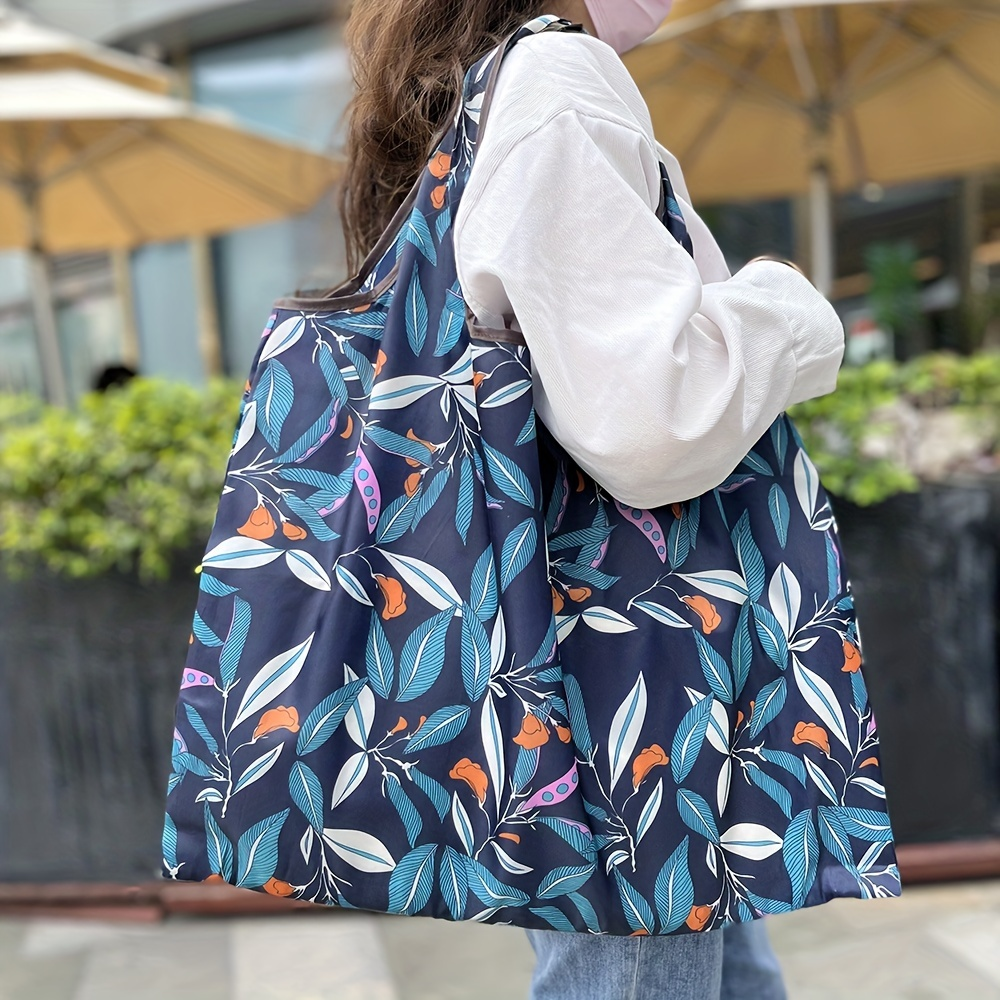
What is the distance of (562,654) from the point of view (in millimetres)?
995

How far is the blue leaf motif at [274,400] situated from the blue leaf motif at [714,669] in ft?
1.39

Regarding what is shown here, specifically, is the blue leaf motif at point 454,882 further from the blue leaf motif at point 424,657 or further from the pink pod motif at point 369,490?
the pink pod motif at point 369,490

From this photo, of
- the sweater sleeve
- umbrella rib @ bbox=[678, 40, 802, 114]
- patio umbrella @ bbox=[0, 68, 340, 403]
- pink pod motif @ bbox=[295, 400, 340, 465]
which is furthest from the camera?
patio umbrella @ bbox=[0, 68, 340, 403]

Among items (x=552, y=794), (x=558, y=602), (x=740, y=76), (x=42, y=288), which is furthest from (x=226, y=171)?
(x=552, y=794)

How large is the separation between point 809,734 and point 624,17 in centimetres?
74

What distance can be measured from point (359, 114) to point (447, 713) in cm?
70

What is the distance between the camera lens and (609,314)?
0.93 m

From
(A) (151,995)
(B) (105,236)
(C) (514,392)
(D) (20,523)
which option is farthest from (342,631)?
(B) (105,236)

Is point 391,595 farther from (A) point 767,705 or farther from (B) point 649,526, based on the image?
(A) point 767,705

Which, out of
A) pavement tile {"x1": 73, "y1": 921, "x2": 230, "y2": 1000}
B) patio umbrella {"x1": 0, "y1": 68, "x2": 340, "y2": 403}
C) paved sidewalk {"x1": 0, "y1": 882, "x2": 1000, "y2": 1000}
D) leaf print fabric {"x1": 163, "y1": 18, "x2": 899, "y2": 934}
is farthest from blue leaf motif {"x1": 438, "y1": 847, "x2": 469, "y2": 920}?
patio umbrella {"x1": 0, "y1": 68, "x2": 340, "y2": 403}

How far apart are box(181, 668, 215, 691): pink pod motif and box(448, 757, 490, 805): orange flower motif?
23 centimetres

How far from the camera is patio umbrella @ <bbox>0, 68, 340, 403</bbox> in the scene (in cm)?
460

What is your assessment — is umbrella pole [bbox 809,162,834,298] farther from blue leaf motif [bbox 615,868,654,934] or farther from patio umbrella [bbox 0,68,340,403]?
blue leaf motif [bbox 615,868,654,934]

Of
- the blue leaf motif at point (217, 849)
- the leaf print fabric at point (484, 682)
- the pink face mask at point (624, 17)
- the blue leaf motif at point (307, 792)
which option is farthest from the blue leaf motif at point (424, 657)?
the pink face mask at point (624, 17)
